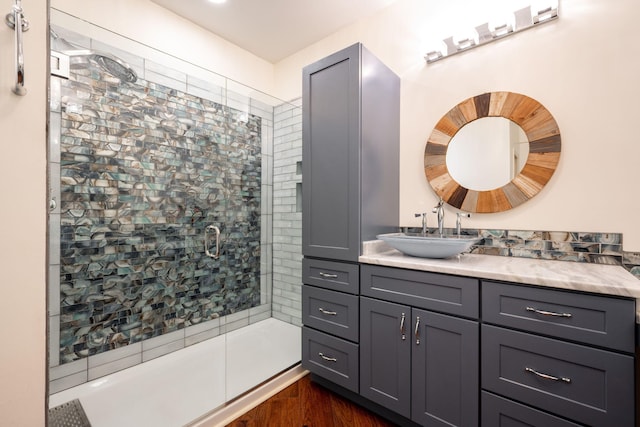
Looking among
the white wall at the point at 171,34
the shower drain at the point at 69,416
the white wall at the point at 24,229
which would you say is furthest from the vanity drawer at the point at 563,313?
the white wall at the point at 171,34

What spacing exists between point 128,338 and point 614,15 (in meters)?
3.44

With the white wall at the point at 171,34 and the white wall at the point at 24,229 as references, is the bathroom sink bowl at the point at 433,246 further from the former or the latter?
the white wall at the point at 171,34

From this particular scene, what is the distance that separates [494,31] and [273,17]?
172 centimetres

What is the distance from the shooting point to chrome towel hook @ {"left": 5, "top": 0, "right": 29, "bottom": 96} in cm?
79

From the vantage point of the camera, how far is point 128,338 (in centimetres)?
200

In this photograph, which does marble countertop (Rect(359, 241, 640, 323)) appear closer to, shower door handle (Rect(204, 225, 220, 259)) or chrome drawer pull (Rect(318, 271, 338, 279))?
chrome drawer pull (Rect(318, 271, 338, 279))

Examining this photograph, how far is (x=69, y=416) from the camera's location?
1.50 m

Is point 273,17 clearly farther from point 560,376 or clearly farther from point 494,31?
point 560,376

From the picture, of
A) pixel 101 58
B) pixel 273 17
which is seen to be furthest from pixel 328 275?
pixel 273 17

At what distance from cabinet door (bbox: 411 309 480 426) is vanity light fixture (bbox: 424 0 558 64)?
1.72 meters

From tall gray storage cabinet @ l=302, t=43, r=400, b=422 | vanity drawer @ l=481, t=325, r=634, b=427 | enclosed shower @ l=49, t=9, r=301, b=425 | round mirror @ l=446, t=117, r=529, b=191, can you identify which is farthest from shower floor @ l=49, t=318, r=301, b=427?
round mirror @ l=446, t=117, r=529, b=191

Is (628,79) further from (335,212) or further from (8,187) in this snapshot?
(8,187)

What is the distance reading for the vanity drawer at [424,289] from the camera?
1.33 m

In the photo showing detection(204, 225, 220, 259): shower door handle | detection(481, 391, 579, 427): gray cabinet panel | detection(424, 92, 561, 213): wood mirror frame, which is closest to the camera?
detection(481, 391, 579, 427): gray cabinet panel
